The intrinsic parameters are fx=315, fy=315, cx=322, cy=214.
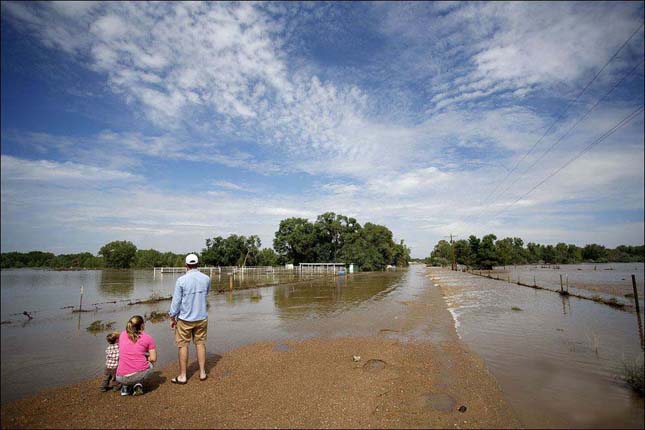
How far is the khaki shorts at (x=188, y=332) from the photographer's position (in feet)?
19.0

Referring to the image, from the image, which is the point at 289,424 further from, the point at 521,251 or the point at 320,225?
the point at 521,251

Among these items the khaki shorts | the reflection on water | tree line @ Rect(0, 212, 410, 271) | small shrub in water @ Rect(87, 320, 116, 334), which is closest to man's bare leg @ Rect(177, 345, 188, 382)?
the khaki shorts

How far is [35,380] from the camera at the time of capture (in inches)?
257

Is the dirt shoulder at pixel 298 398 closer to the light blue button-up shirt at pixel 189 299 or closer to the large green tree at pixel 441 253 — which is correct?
the light blue button-up shirt at pixel 189 299

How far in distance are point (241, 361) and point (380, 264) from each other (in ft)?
244

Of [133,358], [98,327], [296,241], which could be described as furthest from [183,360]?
[296,241]

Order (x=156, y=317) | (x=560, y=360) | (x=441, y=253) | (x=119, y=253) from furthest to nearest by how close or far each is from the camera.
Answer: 1. (x=441, y=253)
2. (x=119, y=253)
3. (x=156, y=317)
4. (x=560, y=360)

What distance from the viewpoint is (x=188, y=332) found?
588 cm

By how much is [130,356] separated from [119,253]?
4338 inches

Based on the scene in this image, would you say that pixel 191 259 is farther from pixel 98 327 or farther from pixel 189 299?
pixel 98 327

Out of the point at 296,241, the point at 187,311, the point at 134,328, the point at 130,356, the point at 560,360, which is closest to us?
the point at 130,356

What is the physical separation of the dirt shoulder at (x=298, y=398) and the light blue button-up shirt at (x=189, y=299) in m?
1.29

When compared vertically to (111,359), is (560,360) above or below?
below

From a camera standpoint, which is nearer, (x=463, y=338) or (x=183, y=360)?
(x=183, y=360)
